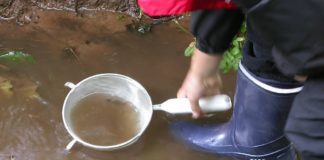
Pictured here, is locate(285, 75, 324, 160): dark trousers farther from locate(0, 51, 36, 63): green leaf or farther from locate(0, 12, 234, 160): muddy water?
locate(0, 51, 36, 63): green leaf

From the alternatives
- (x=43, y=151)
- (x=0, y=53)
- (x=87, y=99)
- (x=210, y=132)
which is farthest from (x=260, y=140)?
(x=0, y=53)

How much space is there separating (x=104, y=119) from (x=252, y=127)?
598 mm

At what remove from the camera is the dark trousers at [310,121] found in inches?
48.4

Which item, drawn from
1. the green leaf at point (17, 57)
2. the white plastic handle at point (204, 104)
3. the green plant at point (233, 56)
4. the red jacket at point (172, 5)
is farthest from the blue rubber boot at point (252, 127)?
the green leaf at point (17, 57)

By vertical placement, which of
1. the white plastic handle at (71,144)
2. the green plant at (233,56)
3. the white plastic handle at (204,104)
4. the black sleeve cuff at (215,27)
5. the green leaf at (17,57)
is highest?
the black sleeve cuff at (215,27)

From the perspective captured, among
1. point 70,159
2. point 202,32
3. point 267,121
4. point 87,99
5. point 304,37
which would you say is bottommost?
point 70,159

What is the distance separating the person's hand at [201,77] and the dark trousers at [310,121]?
30 cm

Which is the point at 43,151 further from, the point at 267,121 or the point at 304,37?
the point at 304,37

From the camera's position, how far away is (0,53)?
2.23 meters

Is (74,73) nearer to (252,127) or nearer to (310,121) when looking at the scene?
(252,127)

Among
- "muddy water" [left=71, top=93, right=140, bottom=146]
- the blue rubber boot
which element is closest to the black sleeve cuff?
the blue rubber boot

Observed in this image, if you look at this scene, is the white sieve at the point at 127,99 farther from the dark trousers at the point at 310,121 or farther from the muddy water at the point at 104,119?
the dark trousers at the point at 310,121

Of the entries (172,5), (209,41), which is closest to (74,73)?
(209,41)

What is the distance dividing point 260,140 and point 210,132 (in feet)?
0.92
